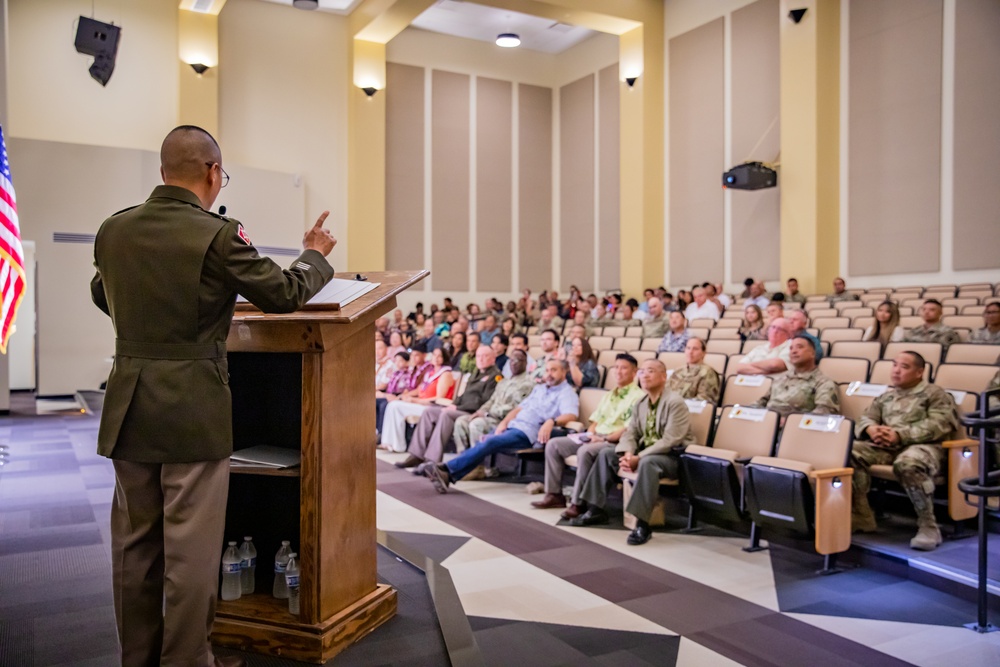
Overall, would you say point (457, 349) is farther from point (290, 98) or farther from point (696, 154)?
point (290, 98)

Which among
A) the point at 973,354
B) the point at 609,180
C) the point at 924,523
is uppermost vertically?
the point at 609,180

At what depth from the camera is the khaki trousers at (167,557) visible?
161cm

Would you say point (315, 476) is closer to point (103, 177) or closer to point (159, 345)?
point (159, 345)

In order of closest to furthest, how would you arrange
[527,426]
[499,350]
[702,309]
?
[527,426], [499,350], [702,309]

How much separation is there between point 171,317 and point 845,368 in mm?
4593

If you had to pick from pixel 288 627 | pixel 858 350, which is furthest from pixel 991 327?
pixel 288 627

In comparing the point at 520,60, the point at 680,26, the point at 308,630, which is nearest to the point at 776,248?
the point at 680,26

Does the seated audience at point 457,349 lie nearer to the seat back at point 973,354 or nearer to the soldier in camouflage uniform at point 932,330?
the soldier in camouflage uniform at point 932,330

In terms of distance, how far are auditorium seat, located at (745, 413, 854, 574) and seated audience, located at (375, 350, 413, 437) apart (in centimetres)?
422

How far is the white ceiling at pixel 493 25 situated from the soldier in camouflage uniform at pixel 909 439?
32.3 ft

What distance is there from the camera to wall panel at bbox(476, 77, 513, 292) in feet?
46.6

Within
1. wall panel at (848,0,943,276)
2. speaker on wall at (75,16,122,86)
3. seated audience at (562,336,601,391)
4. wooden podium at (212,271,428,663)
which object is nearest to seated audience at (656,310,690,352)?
seated audience at (562,336,601,391)

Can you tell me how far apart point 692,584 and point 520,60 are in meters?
12.8

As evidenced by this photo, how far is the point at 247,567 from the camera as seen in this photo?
7.23 ft
